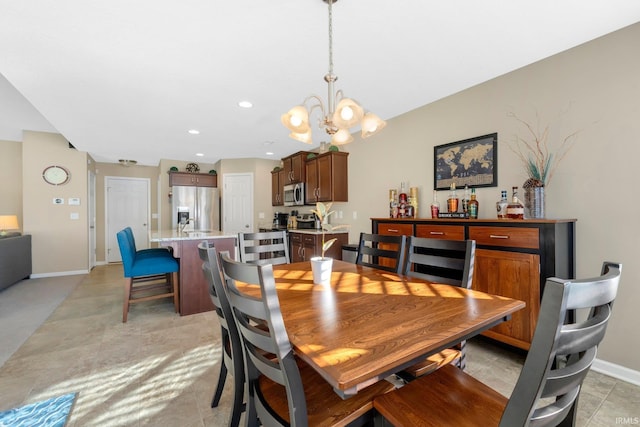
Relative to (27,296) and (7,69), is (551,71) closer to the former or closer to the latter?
(7,69)

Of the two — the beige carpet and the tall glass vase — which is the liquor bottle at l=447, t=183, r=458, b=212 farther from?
the beige carpet

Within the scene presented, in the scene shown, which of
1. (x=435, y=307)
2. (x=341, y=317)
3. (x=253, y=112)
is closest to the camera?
(x=341, y=317)

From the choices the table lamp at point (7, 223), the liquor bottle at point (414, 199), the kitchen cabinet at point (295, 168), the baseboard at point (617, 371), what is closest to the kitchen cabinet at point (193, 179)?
the kitchen cabinet at point (295, 168)

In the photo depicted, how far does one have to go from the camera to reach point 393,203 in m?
3.42

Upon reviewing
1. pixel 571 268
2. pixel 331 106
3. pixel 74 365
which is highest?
pixel 331 106

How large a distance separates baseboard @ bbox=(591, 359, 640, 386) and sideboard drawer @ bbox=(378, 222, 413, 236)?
1.67m

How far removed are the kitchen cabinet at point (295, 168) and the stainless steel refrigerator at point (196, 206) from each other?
1.78 metres

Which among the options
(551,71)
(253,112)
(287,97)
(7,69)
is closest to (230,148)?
(253,112)

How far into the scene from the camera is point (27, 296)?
388cm

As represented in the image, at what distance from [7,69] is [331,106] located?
2.82 meters

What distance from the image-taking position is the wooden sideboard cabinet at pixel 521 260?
199 centimetres

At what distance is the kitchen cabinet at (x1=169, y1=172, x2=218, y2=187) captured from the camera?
233 inches

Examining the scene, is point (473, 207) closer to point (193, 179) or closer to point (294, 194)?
point (294, 194)

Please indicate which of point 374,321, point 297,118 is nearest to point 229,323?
point 374,321
